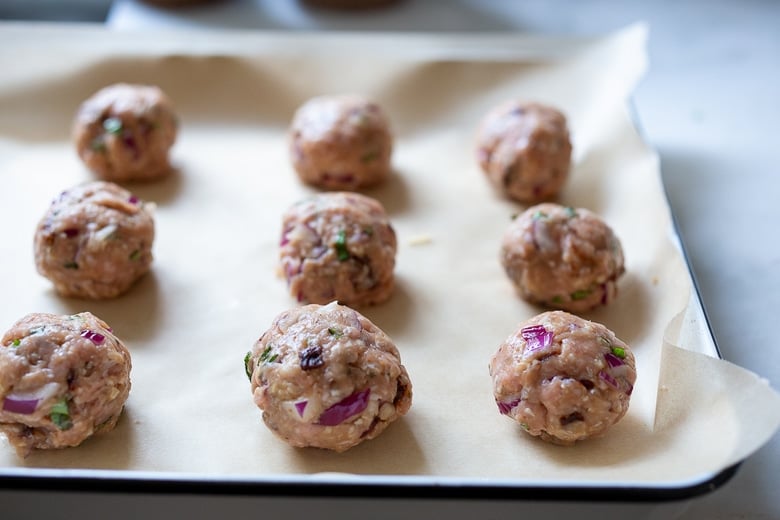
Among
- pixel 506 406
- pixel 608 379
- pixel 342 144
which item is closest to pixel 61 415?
pixel 506 406

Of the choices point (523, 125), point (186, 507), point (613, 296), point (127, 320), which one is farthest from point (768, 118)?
point (186, 507)

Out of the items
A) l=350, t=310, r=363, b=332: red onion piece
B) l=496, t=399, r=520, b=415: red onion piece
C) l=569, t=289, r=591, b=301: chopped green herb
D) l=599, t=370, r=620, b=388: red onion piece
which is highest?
l=599, t=370, r=620, b=388: red onion piece

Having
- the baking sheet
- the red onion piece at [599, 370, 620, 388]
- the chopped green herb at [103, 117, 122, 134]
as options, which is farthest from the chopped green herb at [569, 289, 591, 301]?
the chopped green herb at [103, 117, 122, 134]

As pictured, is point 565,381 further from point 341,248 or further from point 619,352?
Answer: point 341,248

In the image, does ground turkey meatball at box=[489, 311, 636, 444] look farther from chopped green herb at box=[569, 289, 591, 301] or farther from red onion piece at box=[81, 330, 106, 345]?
red onion piece at box=[81, 330, 106, 345]

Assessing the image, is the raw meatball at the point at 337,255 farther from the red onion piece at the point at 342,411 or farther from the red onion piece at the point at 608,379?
the red onion piece at the point at 608,379

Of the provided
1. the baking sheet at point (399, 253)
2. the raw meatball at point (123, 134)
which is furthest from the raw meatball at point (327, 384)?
the raw meatball at point (123, 134)
